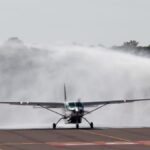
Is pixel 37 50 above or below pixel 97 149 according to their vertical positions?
above

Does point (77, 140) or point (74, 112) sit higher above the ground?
point (74, 112)

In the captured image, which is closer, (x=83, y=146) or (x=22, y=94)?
(x=83, y=146)

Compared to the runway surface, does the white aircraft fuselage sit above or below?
above

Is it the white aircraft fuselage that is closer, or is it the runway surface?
the runway surface

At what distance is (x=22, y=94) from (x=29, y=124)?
31.3 feet

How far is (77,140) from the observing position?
40.3 meters

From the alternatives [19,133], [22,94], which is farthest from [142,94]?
[19,133]

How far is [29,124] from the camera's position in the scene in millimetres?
61531

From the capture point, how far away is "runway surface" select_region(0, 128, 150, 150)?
119 ft

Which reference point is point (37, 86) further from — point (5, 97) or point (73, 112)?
point (73, 112)

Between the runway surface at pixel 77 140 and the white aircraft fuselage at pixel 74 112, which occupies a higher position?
the white aircraft fuselage at pixel 74 112

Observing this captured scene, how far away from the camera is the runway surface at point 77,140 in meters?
36.3

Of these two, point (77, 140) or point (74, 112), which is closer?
point (77, 140)

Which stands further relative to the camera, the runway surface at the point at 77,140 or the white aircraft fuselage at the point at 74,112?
the white aircraft fuselage at the point at 74,112
